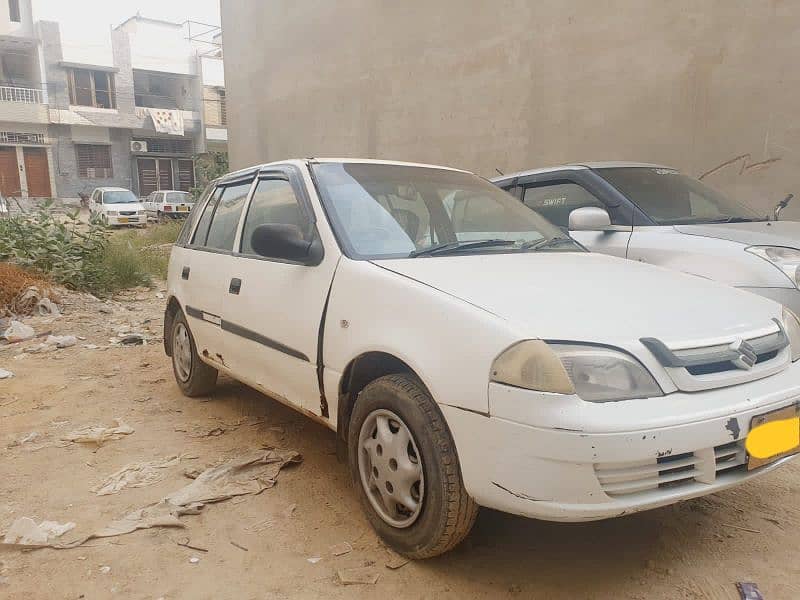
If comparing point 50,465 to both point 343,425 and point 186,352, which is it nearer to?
point 186,352

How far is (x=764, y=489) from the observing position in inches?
112

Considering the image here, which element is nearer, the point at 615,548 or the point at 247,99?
the point at 615,548

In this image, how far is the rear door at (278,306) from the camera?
2.72 m

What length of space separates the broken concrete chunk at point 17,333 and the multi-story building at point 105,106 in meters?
25.6

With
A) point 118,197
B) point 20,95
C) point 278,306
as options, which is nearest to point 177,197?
point 118,197

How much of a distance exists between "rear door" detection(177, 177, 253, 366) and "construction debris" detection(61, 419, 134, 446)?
654 millimetres

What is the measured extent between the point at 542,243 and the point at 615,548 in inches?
56.6

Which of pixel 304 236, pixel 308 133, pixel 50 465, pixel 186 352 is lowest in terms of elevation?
pixel 50 465

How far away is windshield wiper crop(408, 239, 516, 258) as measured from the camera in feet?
8.77

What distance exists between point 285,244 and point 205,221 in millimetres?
1779

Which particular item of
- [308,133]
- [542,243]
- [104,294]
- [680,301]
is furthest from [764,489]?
[308,133]

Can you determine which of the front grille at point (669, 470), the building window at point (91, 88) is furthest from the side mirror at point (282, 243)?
the building window at point (91, 88)

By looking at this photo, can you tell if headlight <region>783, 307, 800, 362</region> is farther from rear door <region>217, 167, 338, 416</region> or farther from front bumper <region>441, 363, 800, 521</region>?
rear door <region>217, 167, 338, 416</region>

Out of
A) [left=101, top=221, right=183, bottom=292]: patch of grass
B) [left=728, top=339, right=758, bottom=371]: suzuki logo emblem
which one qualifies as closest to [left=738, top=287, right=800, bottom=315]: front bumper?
[left=728, top=339, right=758, bottom=371]: suzuki logo emblem
